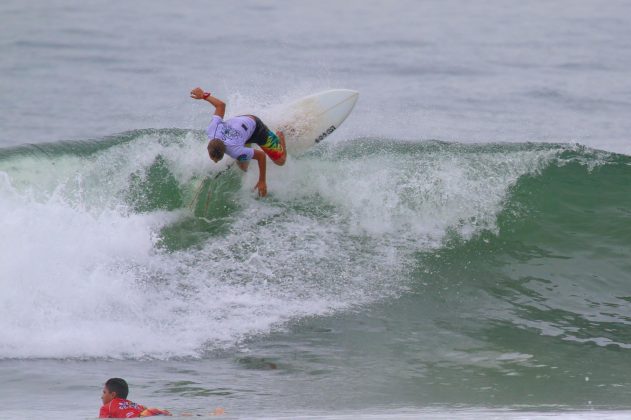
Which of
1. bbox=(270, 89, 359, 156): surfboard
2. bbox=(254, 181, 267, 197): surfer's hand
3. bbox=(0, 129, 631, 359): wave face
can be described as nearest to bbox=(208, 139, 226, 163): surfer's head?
bbox=(254, 181, 267, 197): surfer's hand

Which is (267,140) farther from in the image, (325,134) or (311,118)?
(325,134)

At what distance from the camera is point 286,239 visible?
10.8 m

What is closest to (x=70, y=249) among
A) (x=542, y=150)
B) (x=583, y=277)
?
(x=583, y=277)

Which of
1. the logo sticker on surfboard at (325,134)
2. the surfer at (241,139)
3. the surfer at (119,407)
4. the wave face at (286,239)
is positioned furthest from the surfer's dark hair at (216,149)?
the surfer at (119,407)

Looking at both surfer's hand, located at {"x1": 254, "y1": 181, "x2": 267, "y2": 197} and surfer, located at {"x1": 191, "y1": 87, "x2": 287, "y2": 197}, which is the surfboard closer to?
surfer, located at {"x1": 191, "y1": 87, "x2": 287, "y2": 197}

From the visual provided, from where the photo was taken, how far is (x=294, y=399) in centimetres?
724

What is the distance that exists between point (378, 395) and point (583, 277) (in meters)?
3.92

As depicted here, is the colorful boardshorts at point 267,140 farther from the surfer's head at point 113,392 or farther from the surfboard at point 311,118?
the surfer's head at point 113,392

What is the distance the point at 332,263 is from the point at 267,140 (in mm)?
1662

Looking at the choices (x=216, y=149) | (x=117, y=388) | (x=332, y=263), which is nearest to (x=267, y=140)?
(x=216, y=149)

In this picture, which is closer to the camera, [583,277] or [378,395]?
[378,395]

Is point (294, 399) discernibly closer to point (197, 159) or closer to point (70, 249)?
point (70, 249)

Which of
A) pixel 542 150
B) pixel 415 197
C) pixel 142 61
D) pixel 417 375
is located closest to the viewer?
pixel 417 375

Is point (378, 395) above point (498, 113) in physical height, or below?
below
